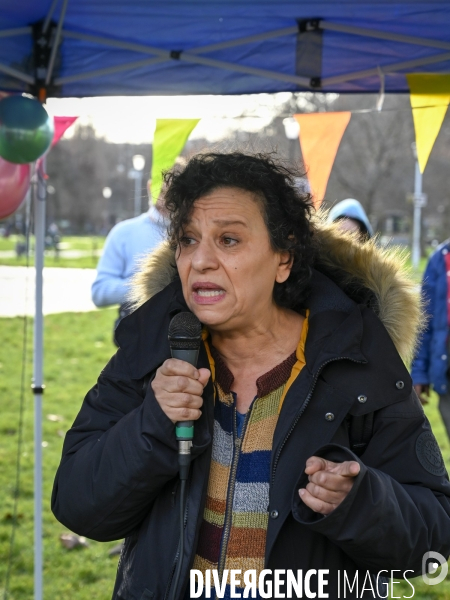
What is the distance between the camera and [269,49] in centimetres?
394

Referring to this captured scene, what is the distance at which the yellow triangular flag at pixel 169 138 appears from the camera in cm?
429

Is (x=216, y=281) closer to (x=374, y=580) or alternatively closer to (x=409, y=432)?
(x=409, y=432)

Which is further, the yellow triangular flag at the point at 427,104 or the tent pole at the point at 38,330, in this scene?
the tent pole at the point at 38,330

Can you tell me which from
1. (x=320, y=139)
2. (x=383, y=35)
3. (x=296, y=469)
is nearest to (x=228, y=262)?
(x=296, y=469)

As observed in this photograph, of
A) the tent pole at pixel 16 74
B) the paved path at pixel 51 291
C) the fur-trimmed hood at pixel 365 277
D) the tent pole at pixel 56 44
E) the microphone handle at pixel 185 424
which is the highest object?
the tent pole at pixel 56 44

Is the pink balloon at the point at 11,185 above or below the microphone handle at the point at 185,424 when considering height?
above

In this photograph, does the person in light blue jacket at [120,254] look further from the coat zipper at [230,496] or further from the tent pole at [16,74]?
the coat zipper at [230,496]

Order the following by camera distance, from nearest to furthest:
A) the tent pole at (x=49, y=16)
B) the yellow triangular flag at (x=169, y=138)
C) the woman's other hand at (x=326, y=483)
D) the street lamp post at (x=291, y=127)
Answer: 1. the woman's other hand at (x=326, y=483)
2. the tent pole at (x=49, y=16)
3. the yellow triangular flag at (x=169, y=138)
4. the street lamp post at (x=291, y=127)

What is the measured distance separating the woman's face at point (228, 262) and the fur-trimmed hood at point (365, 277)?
23cm

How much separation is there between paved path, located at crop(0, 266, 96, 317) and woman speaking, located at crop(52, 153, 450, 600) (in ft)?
36.2

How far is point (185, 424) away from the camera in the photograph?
1.95 meters

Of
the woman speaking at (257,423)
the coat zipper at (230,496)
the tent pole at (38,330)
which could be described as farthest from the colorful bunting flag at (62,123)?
the coat zipper at (230,496)

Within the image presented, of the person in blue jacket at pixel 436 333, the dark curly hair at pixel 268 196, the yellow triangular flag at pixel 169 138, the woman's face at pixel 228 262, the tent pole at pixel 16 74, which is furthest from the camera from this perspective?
the person in blue jacket at pixel 436 333

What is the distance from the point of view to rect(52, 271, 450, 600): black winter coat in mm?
1924
